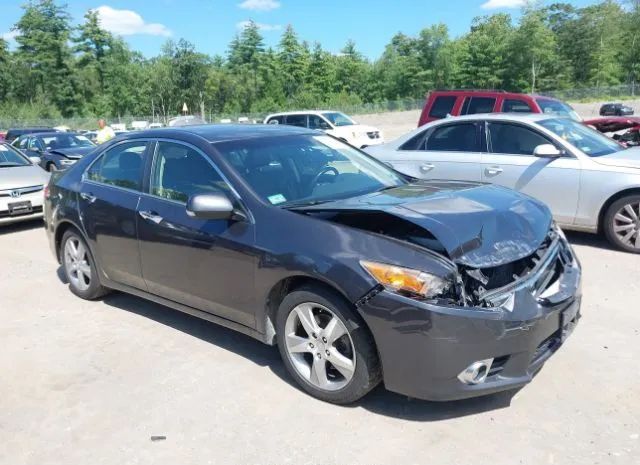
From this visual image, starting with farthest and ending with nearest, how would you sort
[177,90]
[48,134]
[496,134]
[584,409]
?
[177,90] → [48,134] → [496,134] → [584,409]

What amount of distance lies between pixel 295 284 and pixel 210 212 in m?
0.72

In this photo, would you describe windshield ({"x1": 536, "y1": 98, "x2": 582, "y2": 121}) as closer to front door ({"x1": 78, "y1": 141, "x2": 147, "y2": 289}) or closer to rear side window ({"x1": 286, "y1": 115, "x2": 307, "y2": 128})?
rear side window ({"x1": 286, "y1": 115, "x2": 307, "y2": 128})

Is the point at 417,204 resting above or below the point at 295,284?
above

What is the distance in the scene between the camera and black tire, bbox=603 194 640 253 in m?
6.58

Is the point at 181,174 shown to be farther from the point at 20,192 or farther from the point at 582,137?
the point at 20,192

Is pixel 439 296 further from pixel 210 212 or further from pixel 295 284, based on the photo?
pixel 210 212

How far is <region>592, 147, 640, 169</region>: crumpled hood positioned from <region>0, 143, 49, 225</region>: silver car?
27.0 ft

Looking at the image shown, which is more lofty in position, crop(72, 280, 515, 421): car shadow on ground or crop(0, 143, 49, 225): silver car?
crop(0, 143, 49, 225): silver car

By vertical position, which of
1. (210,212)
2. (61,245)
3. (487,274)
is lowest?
(61,245)

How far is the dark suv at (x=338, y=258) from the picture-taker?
3109mm

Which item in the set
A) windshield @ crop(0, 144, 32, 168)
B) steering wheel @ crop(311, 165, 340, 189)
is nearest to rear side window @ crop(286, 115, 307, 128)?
windshield @ crop(0, 144, 32, 168)

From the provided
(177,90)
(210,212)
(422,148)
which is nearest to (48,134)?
(422,148)

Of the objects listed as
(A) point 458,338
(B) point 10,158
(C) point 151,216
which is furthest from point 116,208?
(B) point 10,158

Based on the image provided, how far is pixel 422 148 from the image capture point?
27.2ft
